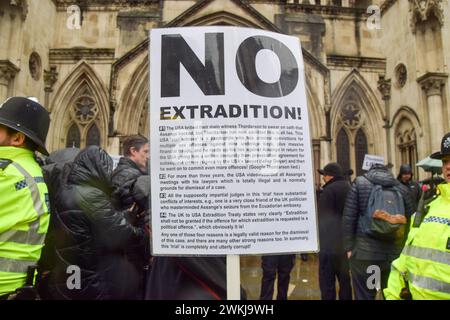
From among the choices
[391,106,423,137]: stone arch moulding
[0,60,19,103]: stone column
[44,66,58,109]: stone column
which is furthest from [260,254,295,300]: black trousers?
[44,66,58,109]: stone column

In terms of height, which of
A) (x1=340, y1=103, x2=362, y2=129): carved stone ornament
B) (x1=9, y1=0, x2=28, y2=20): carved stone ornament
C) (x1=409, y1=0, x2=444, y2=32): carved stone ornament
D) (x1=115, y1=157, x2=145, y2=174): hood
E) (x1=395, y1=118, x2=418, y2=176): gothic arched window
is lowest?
(x1=115, y1=157, x2=145, y2=174): hood

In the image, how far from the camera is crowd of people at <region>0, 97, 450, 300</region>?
2051 millimetres

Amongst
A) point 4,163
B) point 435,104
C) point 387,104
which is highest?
point 387,104

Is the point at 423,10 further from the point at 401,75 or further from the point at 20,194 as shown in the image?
the point at 20,194

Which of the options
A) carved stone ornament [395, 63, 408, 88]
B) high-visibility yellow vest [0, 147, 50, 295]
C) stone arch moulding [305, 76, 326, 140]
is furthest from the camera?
carved stone ornament [395, 63, 408, 88]

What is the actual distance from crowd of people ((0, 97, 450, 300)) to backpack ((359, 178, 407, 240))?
11mm

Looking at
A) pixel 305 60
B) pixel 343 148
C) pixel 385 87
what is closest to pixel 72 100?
pixel 305 60

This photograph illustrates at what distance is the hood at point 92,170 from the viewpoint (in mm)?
2932

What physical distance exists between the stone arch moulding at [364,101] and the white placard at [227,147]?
44.3 ft

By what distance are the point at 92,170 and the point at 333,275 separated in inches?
151

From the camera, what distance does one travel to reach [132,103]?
549 inches

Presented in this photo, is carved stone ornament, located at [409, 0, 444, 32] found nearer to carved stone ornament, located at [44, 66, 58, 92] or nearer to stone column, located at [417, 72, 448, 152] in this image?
stone column, located at [417, 72, 448, 152]

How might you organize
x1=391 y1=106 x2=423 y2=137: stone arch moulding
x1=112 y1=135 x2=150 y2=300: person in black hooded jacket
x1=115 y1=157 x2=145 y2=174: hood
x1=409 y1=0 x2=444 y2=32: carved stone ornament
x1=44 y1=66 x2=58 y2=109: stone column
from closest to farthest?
x1=112 y1=135 x2=150 y2=300: person in black hooded jacket → x1=115 y1=157 x2=145 y2=174: hood → x1=409 y1=0 x2=444 y2=32: carved stone ornament → x1=391 y1=106 x2=423 y2=137: stone arch moulding → x1=44 y1=66 x2=58 y2=109: stone column

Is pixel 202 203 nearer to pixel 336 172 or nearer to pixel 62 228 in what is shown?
pixel 62 228
